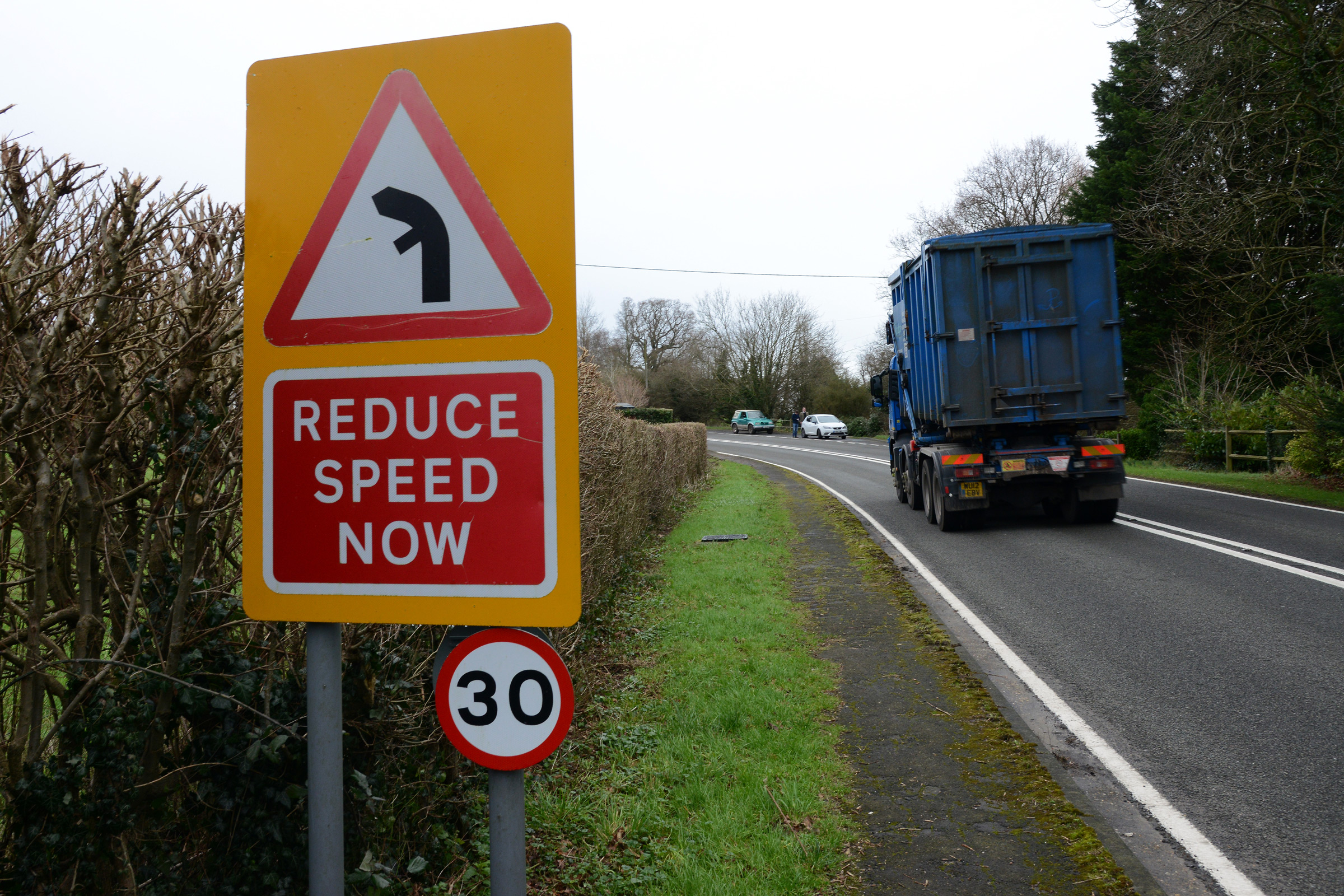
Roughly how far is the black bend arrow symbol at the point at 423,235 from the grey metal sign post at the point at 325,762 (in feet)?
2.16

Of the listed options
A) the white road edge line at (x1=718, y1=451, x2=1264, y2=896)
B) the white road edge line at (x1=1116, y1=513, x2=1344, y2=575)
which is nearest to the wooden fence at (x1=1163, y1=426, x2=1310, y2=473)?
the white road edge line at (x1=1116, y1=513, x2=1344, y2=575)

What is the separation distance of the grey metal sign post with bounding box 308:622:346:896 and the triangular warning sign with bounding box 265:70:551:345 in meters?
0.58

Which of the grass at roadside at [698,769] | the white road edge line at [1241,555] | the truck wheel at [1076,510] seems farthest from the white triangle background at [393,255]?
the truck wheel at [1076,510]

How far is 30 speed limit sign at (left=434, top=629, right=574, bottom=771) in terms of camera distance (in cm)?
157

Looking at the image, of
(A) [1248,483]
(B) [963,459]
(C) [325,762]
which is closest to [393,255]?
(C) [325,762]

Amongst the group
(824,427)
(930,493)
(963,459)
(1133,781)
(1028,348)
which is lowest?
(1133,781)

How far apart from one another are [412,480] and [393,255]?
1.38ft

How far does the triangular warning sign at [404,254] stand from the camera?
5.21 feet

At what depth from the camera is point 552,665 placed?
158 cm

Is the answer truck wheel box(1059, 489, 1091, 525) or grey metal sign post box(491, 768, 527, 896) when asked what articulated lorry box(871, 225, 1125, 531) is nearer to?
truck wheel box(1059, 489, 1091, 525)

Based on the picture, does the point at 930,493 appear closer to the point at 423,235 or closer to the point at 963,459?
the point at 963,459

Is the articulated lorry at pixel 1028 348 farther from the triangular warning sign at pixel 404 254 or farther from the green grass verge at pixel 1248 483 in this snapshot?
the triangular warning sign at pixel 404 254

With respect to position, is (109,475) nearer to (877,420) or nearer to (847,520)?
(847,520)

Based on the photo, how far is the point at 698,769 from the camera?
426 centimetres
